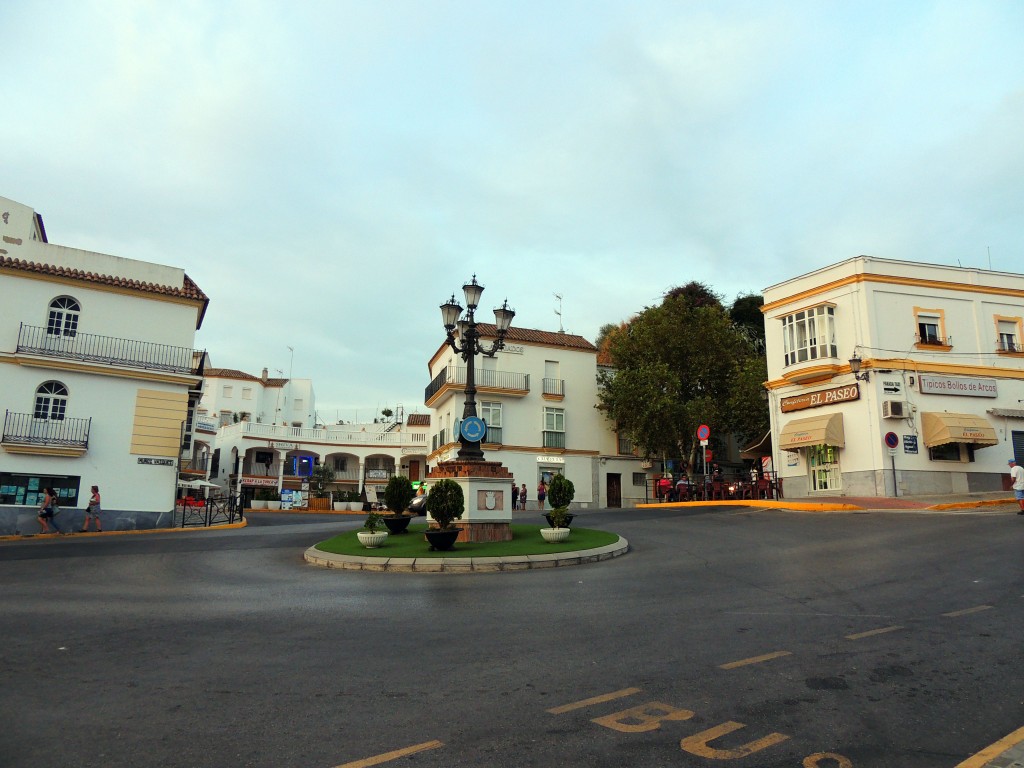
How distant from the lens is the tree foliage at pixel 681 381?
38.0 m

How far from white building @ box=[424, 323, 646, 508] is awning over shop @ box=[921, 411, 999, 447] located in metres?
19.2

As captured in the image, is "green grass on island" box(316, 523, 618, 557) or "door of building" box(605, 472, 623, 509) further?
"door of building" box(605, 472, 623, 509)

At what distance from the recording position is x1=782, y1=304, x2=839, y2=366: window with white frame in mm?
28281

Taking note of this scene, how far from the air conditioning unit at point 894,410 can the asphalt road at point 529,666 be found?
15.4m

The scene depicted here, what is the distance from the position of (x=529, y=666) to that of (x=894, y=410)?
2494 centimetres

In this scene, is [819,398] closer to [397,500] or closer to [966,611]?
[397,500]

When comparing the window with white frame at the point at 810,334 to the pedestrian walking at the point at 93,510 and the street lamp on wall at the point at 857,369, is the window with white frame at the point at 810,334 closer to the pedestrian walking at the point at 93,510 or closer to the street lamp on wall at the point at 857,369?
the street lamp on wall at the point at 857,369

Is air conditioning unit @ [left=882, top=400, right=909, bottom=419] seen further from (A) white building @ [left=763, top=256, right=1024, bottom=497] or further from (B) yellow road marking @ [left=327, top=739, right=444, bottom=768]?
(B) yellow road marking @ [left=327, top=739, right=444, bottom=768]

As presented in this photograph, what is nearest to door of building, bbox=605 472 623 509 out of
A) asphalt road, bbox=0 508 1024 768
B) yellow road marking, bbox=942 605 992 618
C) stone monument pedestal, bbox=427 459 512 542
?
stone monument pedestal, bbox=427 459 512 542

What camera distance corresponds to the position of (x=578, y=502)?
4141 cm

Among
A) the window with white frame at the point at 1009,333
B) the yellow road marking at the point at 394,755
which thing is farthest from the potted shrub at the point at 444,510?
the window with white frame at the point at 1009,333

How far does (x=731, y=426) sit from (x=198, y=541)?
30.9 meters

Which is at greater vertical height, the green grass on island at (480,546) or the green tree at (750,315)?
the green tree at (750,315)

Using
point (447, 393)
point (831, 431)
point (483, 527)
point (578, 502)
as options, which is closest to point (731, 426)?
point (578, 502)
